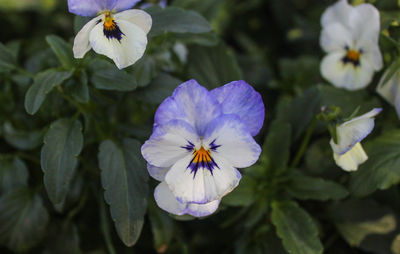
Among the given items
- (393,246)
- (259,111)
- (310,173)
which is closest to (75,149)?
(259,111)

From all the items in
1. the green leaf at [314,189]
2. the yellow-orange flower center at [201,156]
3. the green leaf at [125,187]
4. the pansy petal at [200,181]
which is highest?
the yellow-orange flower center at [201,156]

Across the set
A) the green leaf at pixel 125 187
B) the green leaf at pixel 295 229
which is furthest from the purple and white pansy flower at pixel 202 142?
the green leaf at pixel 295 229

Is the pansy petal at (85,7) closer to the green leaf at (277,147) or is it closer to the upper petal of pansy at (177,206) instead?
the upper petal of pansy at (177,206)

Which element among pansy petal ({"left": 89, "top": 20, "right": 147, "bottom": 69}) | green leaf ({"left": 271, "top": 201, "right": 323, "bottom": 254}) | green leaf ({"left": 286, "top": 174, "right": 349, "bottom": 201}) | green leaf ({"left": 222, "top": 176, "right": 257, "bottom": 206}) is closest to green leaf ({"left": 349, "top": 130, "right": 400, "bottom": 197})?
green leaf ({"left": 286, "top": 174, "right": 349, "bottom": 201})

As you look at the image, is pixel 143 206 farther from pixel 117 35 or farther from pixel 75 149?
pixel 117 35

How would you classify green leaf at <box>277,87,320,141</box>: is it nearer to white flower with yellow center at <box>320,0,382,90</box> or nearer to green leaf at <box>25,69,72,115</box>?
white flower with yellow center at <box>320,0,382,90</box>

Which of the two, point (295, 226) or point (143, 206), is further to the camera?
point (295, 226)

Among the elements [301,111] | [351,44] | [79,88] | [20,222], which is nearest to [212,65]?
[301,111]
